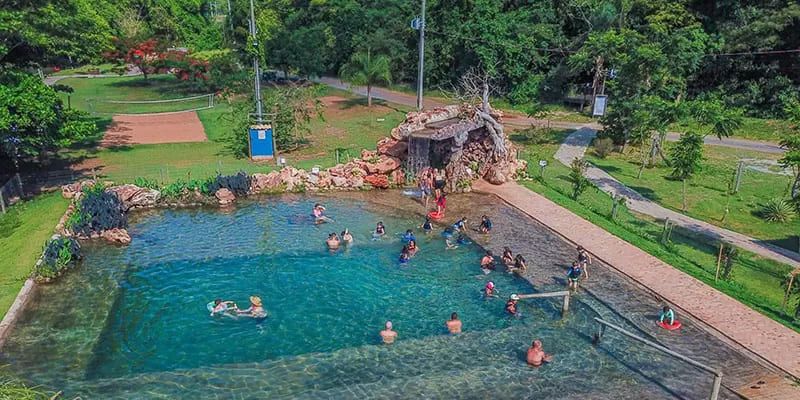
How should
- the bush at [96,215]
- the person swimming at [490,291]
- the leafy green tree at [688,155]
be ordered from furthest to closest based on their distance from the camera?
the leafy green tree at [688,155] < the bush at [96,215] < the person swimming at [490,291]

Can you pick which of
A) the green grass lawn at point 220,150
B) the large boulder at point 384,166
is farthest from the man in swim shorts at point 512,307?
the green grass lawn at point 220,150

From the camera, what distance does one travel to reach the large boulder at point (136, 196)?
994 inches

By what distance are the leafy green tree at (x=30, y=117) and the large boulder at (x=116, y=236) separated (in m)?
5.69

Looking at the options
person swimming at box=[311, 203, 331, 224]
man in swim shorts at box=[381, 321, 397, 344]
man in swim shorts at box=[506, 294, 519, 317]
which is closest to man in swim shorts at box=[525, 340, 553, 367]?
man in swim shorts at box=[506, 294, 519, 317]

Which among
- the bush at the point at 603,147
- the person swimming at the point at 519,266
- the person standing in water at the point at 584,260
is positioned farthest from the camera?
the bush at the point at 603,147

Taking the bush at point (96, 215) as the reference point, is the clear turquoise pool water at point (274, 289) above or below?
below

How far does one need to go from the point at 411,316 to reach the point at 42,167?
24.1m

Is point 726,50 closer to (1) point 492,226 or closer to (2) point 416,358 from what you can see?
(1) point 492,226

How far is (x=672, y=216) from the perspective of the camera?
84.7 ft

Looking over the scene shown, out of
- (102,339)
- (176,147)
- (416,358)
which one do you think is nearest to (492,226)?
(416,358)

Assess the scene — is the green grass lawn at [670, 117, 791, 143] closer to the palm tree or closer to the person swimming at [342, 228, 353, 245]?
the palm tree

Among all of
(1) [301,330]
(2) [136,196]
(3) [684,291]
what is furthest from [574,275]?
(2) [136,196]

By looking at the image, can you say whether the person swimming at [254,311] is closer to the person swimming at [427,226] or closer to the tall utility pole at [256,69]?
the person swimming at [427,226]

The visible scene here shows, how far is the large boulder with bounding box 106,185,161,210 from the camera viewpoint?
994 inches
